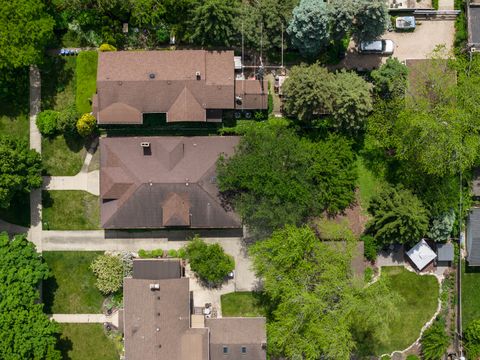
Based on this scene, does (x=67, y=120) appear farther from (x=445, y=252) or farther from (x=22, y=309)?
(x=445, y=252)

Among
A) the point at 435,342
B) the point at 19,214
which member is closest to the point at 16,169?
the point at 19,214

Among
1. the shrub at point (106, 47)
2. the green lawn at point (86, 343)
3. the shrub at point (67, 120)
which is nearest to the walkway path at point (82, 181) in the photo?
the shrub at point (67, 120)

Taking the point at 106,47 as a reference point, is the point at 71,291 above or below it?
below

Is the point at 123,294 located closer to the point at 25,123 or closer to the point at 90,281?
the point at 90,281

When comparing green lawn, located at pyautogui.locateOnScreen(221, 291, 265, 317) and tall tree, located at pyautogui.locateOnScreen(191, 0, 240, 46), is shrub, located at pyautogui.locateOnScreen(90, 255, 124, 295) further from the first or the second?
tall tree, located at pyautogui.locateOnScreen(191, 0, 240, 46)

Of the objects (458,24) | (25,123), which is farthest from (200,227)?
(458,24)

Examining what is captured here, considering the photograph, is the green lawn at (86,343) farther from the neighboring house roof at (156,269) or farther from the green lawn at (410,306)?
the green lawn at (410,306)

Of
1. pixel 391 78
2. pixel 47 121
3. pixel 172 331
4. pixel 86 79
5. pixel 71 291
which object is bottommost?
pixel 172 331

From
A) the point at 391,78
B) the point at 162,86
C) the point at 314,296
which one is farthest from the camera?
the point at 162,86
